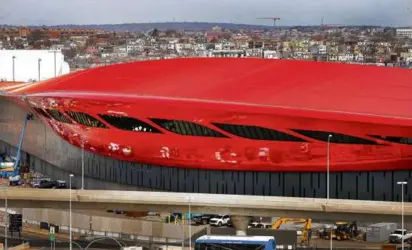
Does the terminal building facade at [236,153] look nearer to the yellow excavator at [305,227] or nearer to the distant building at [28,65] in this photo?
the yellow excavator at [305,227]

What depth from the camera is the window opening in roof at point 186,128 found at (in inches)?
2127

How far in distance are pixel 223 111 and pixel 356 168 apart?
705 centimetres

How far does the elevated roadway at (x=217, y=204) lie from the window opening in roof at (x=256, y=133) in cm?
577

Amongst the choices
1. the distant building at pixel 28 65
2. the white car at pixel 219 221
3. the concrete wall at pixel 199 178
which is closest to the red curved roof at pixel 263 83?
the concrete wall at pixel 199 178

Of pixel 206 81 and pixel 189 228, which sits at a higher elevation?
pixel 206 81

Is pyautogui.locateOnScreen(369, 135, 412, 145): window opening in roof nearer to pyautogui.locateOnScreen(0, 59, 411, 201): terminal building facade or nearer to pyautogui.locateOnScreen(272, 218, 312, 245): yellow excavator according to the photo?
pyautogui.locateOnScreen(0, 59, 411, 201): terminal building facade

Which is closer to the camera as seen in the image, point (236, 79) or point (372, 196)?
point (372, 196)

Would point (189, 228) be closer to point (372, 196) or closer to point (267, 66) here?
point (372, 196)

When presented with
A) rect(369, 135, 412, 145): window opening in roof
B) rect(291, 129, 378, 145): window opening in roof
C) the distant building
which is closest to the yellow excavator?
rect(291, 129, 378, 145): window opening in roof

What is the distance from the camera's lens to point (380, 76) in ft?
185

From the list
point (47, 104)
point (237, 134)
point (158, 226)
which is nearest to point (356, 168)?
point (237, 134)

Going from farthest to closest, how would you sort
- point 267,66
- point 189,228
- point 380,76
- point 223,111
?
point 267,66 < point 380,76 < point 223,111 < point 189,228

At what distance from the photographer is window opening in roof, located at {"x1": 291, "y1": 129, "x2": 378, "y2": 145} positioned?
4975 cm

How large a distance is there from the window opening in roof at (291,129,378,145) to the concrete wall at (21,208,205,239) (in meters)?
6.52
